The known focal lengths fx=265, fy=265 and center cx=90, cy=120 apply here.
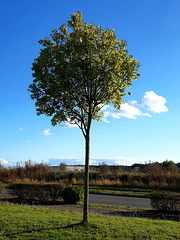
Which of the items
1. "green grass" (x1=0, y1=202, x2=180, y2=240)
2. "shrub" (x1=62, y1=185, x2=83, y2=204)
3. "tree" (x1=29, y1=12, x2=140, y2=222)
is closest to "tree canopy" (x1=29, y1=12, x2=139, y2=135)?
"tree" (x1=29, y1=12, x2=140, y2=222)

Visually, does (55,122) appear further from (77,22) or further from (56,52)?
(77,22)

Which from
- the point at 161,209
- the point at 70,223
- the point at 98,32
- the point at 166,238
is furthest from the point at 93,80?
the point at 161,209

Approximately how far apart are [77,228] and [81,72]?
17.2ft

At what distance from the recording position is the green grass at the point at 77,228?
7945 mm

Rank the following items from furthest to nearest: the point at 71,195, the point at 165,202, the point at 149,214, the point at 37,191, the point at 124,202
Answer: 1. the point at 124,202
2. the point at 37,191
3. the point at 71,195
4. the point at 165,202
5. the point at 149,214

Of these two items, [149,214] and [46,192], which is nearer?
[149,214]

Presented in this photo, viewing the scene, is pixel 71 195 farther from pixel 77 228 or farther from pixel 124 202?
pixel 77 228

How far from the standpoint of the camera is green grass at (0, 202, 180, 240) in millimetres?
7945

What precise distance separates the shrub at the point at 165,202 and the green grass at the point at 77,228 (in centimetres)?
321

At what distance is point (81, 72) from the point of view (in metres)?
9.39

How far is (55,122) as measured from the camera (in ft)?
33.7

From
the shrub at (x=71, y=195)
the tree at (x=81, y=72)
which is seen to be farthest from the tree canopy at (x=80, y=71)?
the shrub at (x=71, y=195)

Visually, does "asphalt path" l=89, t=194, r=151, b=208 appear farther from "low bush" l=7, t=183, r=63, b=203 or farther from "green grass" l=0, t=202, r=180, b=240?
"green grass" l=0, t=202, r=180, b=240

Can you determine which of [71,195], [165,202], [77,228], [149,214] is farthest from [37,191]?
[77,228]
